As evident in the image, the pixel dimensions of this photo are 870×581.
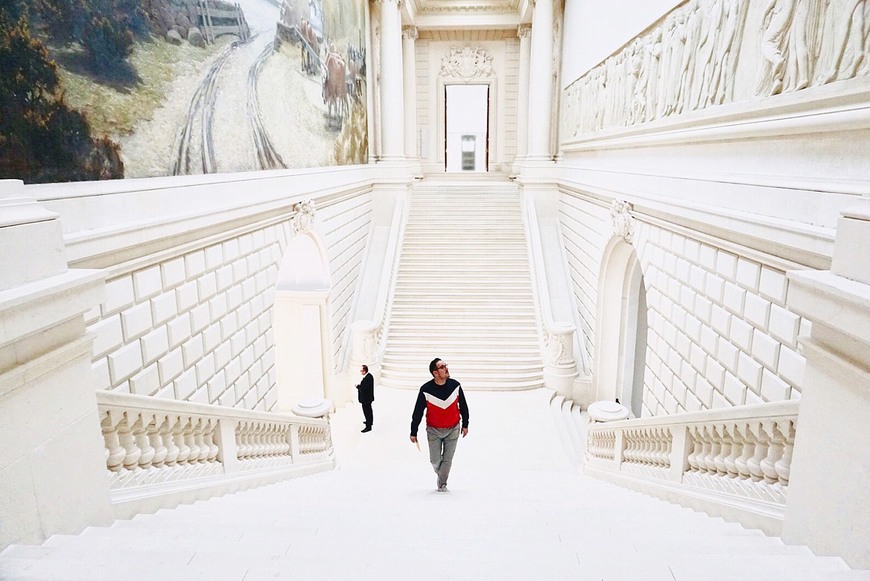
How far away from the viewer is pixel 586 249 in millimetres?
12711

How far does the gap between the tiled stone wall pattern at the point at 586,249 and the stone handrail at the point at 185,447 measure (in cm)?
705

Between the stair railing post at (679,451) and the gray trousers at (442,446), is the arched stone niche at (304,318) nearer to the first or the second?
the gray trousers at (442,446)

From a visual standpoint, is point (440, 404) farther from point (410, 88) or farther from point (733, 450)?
point (410, 88)

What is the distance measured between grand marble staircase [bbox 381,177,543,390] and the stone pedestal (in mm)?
9808

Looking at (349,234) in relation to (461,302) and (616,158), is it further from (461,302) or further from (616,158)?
(616,158)

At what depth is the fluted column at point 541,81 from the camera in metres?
17.0

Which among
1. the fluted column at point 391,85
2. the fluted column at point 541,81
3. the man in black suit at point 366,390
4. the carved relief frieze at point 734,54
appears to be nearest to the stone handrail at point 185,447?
the man in black suit at point 366,390

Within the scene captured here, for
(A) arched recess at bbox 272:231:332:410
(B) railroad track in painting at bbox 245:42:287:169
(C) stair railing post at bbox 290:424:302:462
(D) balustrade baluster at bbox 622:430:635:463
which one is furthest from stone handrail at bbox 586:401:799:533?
(A) arched recess at bbox 272:231:332:410

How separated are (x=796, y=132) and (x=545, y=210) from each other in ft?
39.6

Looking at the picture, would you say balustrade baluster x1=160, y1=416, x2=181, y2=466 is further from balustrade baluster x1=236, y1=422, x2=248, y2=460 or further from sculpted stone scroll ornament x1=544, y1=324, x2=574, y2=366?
sculpted stone scroll ornament x1=544, y1=324, x2=574, y2=366

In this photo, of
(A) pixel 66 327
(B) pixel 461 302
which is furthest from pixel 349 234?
(A) pixel 66 327

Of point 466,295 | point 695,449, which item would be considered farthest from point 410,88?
point 695,449

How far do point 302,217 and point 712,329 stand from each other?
21.3ft

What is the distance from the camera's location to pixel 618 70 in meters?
10.2
